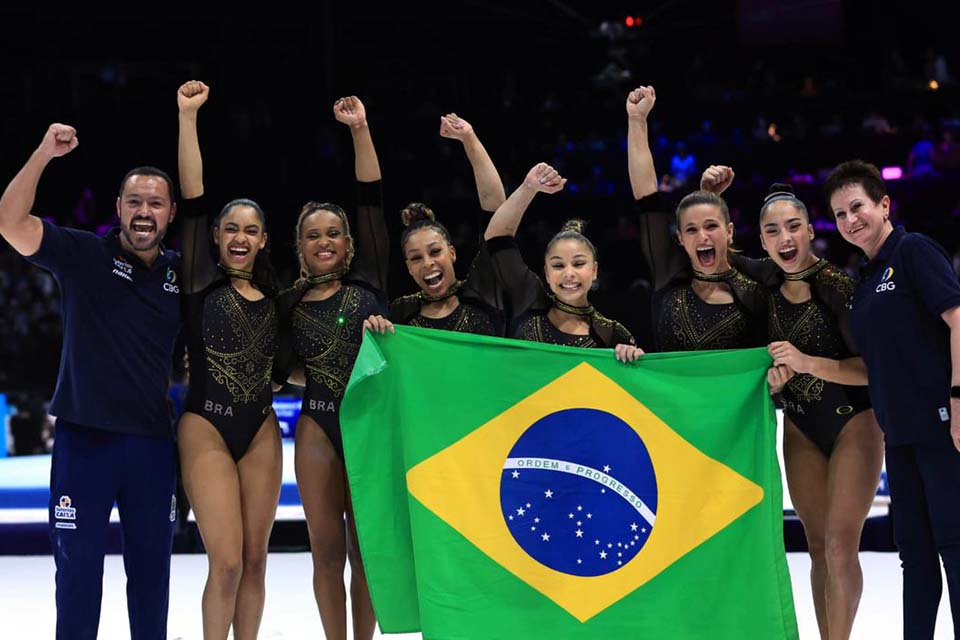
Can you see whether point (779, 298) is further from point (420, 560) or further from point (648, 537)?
point (420, 560)

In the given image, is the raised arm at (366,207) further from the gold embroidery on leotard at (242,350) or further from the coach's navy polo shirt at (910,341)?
the coach's navy polo shirt at (910,341)

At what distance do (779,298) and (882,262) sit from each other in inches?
17.5

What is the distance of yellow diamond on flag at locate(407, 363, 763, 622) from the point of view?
3822 mm

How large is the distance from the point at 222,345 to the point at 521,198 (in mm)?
1300

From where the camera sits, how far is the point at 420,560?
12.7ft

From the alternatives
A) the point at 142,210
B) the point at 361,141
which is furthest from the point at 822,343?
the point at 142,210

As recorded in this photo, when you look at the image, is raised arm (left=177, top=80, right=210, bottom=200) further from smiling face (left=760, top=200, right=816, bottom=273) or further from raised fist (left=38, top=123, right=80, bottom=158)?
smiling face (left=760, top=200, right=816, bottom=273)

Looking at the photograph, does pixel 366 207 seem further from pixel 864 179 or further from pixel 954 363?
pixel 954 363

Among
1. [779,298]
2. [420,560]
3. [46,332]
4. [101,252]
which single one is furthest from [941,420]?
[46,332]

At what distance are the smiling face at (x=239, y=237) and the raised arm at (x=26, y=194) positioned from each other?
2.12 ft

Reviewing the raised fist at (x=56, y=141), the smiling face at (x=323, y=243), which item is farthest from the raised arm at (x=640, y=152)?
the raised fist at (x=56, y=141)

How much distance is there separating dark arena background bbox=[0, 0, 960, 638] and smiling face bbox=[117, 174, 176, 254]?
4110 mm

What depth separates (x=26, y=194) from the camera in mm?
3682

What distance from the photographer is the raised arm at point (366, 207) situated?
4234mm
